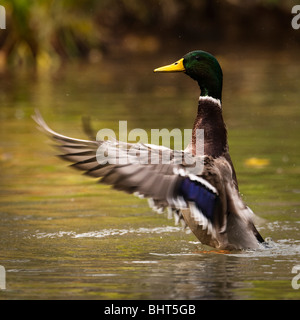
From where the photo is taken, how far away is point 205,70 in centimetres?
668

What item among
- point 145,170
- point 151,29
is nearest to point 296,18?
point 151,29

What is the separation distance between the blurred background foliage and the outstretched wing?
50.4ft

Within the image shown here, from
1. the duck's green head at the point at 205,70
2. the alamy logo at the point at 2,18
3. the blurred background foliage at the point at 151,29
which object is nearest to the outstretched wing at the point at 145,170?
the duck's green head at the point at 205,70

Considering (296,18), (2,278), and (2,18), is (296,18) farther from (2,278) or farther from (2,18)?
(2,278)

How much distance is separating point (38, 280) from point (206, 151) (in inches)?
57.3

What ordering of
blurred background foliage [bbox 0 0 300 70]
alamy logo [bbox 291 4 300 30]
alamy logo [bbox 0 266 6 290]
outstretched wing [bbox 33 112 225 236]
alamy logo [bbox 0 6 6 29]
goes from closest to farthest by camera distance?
alamy logo [bbox 0 266 6 290]
outstretched wing [bbox 33 112 225 236]
alamy logo [bbox 0 6 6 29]
blurred background foliage [bbox 0 0 300 70]
alamy logo [bbox 291 4 300 30]

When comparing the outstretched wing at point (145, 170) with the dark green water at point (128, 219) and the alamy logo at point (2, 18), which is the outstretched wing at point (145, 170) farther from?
the alamy logo at point (2, 18)

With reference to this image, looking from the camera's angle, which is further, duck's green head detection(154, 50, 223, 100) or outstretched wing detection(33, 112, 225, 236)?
duck's green head detection(154, 50, 223, 100)

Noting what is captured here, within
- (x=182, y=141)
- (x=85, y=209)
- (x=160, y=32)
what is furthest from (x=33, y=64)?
(x=85, y=209)

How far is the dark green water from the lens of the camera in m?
5.58

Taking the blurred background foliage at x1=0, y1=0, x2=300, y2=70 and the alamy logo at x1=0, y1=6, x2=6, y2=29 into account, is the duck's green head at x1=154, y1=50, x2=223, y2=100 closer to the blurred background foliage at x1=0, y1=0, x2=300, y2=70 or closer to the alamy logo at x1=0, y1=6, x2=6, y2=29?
the alamy logo at x1=0, y1=6, x2=6, y2=29

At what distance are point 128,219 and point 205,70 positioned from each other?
1453 millimetres

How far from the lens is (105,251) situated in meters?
6.48

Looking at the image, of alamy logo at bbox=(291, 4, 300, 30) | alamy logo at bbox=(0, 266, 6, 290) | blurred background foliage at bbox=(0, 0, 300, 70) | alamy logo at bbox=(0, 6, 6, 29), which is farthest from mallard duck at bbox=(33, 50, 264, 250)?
alamy logo at bbox=(291, 4, 300, 30)
